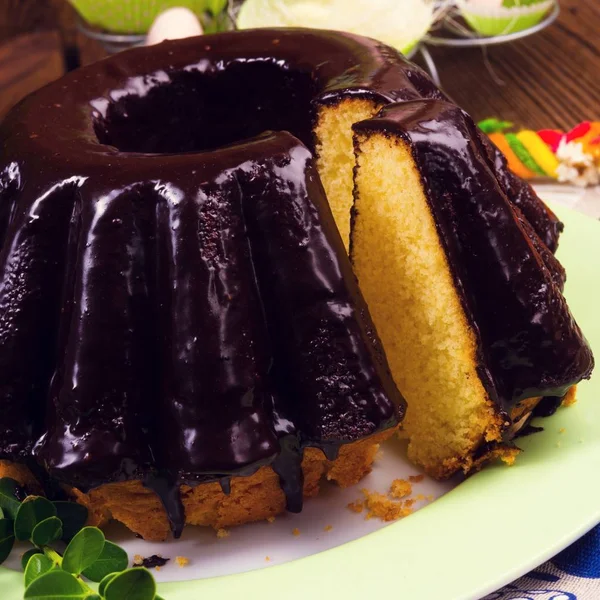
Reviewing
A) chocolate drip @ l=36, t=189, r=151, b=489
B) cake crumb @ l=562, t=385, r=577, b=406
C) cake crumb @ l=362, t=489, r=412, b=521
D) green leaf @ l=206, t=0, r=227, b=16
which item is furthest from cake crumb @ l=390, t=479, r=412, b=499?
green leaf @ l=206, t=0, r=227, b=16

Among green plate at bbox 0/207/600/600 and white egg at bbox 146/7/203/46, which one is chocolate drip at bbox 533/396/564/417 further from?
white egg at bbox 146/7/203/46

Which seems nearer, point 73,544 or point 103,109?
point 73,544

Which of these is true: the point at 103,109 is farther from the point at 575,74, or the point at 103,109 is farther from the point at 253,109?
the point at 575,74

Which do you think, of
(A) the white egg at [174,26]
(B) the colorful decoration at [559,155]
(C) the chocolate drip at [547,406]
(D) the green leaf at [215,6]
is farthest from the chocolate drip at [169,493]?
(D) the green leaf at [215,6]

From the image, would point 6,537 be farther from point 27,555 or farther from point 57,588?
point 57,588

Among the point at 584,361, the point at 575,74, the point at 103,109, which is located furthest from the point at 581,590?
the point at 575,74

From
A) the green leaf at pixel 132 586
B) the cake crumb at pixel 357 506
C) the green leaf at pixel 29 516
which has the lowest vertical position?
the cake crumb at pixel 357 506

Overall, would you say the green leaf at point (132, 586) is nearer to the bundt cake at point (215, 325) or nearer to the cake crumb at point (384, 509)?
the bundt cake at point (215, 325)
